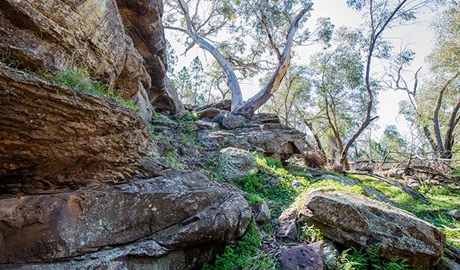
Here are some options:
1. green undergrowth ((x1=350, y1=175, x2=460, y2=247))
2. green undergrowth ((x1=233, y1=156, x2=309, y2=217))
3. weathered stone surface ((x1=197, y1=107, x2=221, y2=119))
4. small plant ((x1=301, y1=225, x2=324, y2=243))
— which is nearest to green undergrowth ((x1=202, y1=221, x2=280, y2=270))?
small plant ((x1=301, y1=225, x2=324, y2=243))

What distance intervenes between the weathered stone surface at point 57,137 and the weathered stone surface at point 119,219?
9.9 inches

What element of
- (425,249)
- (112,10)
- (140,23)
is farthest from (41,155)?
(140,23)

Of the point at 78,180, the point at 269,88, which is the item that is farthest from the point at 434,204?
the point at 78,180

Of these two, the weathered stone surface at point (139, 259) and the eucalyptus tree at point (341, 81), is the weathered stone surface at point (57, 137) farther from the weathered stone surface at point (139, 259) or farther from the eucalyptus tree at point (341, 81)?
the eucalyptus tree at point (341, 81)

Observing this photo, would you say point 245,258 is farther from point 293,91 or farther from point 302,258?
point 293,91

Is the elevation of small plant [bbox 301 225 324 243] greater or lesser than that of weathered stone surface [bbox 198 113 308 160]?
lesser

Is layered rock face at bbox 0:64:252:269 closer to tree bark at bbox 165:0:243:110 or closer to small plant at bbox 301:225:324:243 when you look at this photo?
small plant at bbox 301:225:324:243

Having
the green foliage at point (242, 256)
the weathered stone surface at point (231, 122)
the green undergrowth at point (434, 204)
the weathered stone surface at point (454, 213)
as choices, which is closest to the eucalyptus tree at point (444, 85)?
the green undergrowth at point (434, 204)

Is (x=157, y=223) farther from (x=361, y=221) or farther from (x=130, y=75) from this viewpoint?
(x=130, y=75)

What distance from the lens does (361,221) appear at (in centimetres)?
321

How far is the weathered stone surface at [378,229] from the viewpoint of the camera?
3004mm

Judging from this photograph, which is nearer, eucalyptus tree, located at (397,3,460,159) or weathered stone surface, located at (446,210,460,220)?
weathered stone surface, located at (446,210,460,220)

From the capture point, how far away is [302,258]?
2857 millimetres

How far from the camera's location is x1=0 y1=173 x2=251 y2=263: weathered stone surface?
228cm
